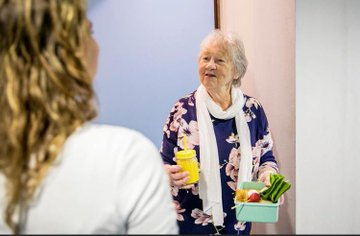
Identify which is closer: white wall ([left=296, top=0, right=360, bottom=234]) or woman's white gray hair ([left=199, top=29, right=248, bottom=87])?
woman's white gray hair ([left=199, top=29, right=248, bottom=87])

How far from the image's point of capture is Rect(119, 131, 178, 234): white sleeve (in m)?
0.65

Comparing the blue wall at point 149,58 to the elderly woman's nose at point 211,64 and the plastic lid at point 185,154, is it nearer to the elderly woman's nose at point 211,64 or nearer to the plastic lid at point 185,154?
the elderly woman's nose at point 211,64

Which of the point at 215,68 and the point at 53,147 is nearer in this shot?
the point at 53,147

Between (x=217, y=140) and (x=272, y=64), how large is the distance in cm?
41

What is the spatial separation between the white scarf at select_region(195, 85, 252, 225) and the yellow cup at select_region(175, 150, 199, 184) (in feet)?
0.34

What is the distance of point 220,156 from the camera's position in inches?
67.4

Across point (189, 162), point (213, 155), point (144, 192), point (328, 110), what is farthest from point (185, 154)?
point (144, 192)

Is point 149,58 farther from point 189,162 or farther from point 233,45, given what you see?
point 189,162

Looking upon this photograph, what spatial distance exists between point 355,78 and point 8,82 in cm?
164

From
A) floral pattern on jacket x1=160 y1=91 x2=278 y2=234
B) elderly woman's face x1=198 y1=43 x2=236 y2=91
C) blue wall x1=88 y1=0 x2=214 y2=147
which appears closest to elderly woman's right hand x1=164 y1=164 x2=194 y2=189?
floral pattern on jacket x1=160 y1=91 x2=278 y2=234

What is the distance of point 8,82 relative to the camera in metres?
0.64

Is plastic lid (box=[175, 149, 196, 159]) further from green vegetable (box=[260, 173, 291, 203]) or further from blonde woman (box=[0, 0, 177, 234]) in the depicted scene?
blonde woman (box=[0, 0, 177, 234])

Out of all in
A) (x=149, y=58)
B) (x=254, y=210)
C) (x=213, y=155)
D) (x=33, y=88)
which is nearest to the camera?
(x=33, y=88)

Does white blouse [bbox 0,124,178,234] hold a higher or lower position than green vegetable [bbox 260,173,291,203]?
higher
